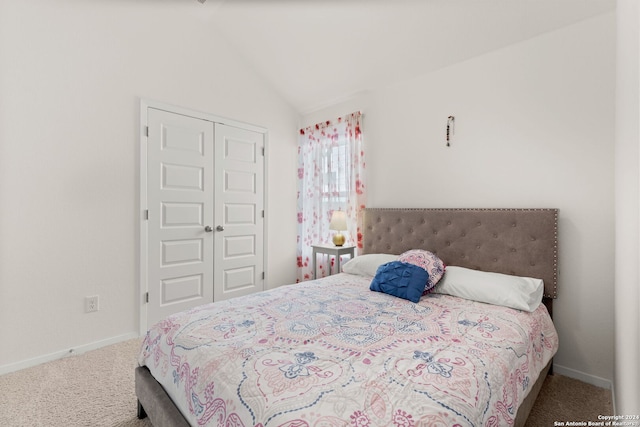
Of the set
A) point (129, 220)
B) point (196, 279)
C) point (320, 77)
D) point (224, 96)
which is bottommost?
point (196, 279)

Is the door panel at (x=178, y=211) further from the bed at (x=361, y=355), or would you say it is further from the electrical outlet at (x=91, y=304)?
the bed at (x=361, y=355)

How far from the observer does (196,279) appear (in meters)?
3.17

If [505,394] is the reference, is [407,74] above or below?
above

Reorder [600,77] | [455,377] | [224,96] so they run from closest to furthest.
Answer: [455,377] → [600,77] → [224,96]

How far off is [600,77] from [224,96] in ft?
10.8

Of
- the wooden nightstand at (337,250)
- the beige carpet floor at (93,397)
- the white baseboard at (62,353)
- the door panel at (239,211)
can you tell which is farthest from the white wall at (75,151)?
the wooden nightstand at (337,250)

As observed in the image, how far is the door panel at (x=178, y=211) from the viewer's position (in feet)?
9.37

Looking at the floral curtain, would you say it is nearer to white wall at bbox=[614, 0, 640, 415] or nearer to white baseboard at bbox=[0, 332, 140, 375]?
white baseboard at bbox=[0, 332, 140, 375]

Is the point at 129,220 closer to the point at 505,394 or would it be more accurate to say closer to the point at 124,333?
the point at 124,333

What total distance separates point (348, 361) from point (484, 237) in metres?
1.75

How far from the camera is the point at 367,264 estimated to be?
273 centimetres

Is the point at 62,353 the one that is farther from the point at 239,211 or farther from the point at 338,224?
the point at 338,224

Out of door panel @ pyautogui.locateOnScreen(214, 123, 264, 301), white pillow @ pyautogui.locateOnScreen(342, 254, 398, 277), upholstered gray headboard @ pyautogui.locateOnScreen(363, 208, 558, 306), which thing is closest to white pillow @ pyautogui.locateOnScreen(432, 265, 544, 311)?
upholstered gray headboard @ pyautogui.locateOnScreen(363, 208, 558, 306)

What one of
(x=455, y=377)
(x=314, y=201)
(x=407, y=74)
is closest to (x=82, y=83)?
(x=314, y=201)
